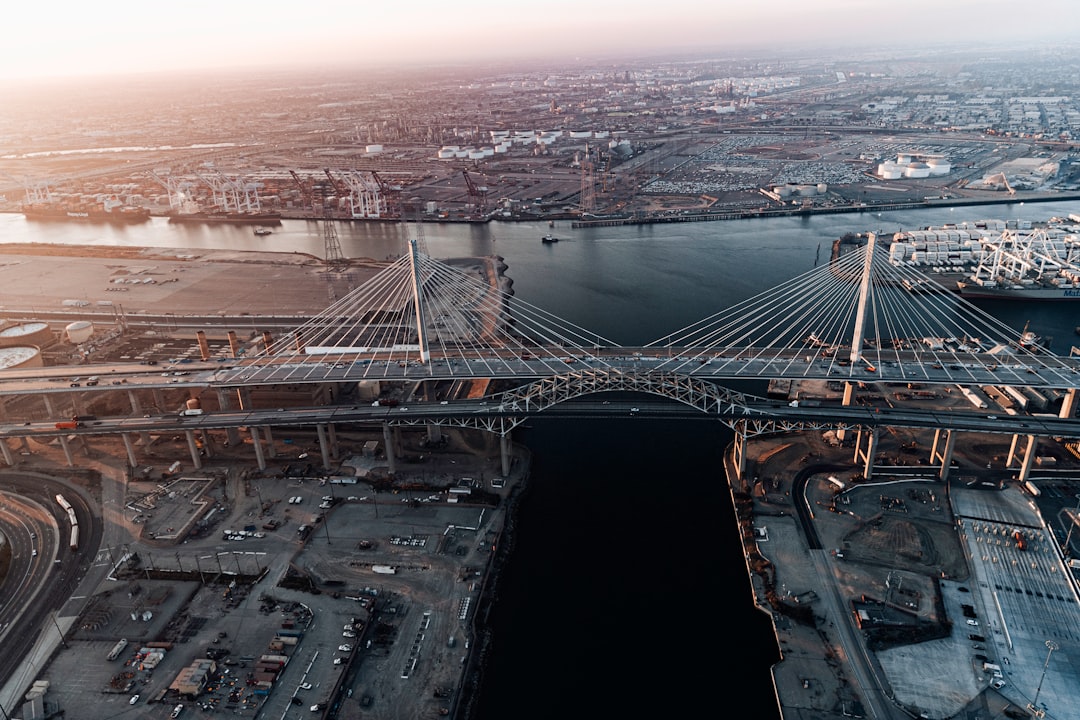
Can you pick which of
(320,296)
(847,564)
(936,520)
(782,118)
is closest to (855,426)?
(936,520)

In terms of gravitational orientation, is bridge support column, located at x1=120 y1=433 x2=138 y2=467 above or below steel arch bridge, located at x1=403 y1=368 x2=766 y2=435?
below

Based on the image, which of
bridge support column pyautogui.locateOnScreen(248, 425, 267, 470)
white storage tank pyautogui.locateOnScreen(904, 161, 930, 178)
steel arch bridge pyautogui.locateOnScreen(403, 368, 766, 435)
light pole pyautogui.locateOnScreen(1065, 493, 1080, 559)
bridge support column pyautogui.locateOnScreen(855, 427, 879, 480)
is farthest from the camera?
white storage tank pyautogui.locateOnScreen(904, 161, 930, 178)

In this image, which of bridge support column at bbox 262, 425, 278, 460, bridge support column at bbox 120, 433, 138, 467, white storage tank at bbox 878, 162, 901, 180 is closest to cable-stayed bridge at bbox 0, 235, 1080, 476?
bridge support column at bbox 120, 433, 138, 467

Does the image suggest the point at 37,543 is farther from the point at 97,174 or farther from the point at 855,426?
the point at 97,174

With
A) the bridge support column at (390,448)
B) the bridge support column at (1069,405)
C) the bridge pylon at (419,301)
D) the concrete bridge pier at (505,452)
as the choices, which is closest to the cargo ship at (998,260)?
the bridge support column at (1069,405)

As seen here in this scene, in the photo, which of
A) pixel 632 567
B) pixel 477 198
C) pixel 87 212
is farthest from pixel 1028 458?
pixel 87 212

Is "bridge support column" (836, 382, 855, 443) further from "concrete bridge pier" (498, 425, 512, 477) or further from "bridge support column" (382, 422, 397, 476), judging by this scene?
"bridge support column" (382, 422, 397, 476)

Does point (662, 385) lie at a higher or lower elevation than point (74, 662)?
higher
